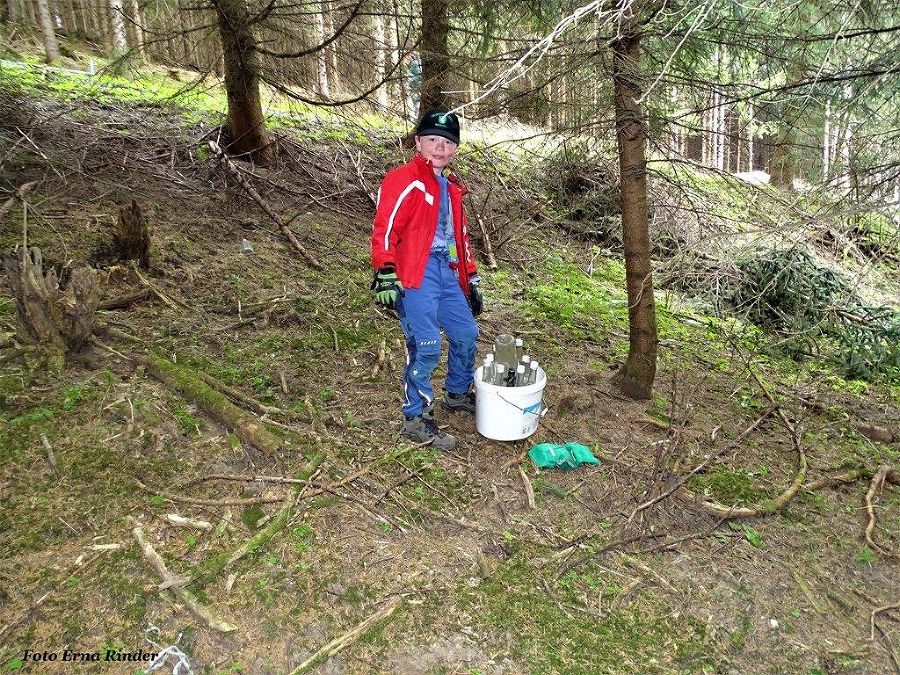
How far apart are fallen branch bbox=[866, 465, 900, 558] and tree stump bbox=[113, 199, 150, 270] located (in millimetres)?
6334

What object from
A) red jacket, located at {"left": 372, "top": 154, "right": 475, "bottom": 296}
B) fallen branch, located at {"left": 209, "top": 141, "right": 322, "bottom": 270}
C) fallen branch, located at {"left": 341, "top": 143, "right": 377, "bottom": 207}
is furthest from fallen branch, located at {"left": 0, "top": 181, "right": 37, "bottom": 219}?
red jacket, located at {"left": 372, "top": 154, "right": 475, "bottom": 296}

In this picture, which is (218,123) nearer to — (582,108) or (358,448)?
(582,108)

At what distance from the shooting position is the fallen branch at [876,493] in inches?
138

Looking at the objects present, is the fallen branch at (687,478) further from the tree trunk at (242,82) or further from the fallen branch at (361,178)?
the tree trunk at (242,82)

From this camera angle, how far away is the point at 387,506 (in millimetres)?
3402

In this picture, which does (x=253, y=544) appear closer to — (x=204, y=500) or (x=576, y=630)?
(x=204, y=500)

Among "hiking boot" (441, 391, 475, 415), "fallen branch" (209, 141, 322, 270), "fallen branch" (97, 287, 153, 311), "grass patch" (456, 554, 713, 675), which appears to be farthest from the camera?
"fallen branch" (209, 141, 322, 270)

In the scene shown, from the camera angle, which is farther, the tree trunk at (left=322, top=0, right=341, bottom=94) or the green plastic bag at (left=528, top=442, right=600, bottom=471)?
the tree trunk at (left=322, top=0, right=341, bottom=94)

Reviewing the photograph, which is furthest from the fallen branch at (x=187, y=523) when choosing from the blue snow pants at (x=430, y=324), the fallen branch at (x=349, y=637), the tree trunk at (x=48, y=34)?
the tree trunk at (x=48, y=34)

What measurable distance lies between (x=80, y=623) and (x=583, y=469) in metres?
3.04

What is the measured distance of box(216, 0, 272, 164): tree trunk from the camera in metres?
6.16

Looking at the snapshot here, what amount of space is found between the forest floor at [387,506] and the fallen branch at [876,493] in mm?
50

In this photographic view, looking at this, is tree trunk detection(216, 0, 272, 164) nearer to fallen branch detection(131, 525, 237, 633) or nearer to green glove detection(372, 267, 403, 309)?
green glove detection(372, 267, 403, 309)

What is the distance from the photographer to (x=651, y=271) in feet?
14.4
